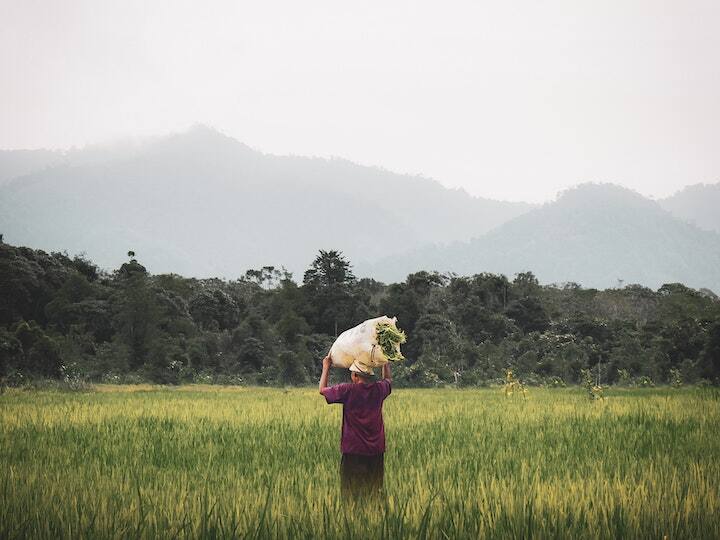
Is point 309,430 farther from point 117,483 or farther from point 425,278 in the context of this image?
point 425,278

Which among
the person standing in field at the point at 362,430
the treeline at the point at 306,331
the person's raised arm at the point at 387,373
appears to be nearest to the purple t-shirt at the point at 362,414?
the person standing in field at the point at 362,430

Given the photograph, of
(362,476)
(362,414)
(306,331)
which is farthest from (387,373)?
(306,331)

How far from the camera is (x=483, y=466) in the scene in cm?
714

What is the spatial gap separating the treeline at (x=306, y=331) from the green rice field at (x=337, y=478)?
1276 centimetres

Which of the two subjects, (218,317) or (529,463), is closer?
(529,463)

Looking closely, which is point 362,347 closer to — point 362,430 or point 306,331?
point 362,430

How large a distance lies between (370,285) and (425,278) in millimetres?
14669

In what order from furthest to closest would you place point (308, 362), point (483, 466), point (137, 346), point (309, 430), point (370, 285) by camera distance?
point (370, 285), point (308, 362), point (137, 346), point (309, 430), point (483, 466)

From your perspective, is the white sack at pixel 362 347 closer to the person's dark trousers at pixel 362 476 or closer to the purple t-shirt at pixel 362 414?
the purple t-shirt at pixel 362 414

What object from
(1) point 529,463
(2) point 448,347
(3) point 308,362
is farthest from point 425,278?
(1) point 529,463

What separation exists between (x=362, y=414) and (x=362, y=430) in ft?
0.37

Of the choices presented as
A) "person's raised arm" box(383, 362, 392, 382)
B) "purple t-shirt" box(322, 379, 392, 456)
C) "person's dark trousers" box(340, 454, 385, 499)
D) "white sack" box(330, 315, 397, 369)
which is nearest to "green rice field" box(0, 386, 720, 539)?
"person's dark trousers" box(340, 454, 385, 499)

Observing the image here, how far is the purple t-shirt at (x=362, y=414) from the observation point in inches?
199

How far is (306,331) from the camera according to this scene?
33656 mm
